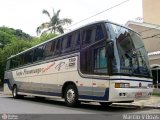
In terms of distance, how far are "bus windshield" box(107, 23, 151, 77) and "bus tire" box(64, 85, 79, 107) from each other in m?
2.93

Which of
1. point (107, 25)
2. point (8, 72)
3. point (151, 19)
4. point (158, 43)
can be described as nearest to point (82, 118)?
point (107, 25)

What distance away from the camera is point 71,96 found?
603 inches

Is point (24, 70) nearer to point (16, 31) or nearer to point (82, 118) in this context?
point (82, 118)

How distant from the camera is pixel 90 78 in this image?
14.0 meters

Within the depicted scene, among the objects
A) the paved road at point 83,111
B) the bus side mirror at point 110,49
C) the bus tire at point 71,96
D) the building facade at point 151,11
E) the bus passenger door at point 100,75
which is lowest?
the paved road at point 83,111

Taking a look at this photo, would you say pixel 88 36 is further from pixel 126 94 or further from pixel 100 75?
pixel 126 94

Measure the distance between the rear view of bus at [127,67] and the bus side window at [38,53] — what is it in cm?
668

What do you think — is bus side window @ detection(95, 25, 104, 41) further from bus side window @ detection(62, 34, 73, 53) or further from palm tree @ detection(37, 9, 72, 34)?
palm tree @ detection(37, 9, 72, 34)

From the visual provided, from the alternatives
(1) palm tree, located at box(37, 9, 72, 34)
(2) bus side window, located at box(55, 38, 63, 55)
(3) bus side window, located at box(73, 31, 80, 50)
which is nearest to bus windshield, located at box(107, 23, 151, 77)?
(3) bus side window, located at box(73, 31, 80, 50)

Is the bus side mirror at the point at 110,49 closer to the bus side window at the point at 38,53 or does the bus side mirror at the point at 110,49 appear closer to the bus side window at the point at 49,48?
the bus side window at the point at 49,48

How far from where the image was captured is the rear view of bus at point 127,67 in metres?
12.8

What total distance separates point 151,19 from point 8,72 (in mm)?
18445

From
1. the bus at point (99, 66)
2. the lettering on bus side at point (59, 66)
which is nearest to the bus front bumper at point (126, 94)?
the bus at point (99, 66)

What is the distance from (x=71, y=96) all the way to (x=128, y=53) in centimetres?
351
